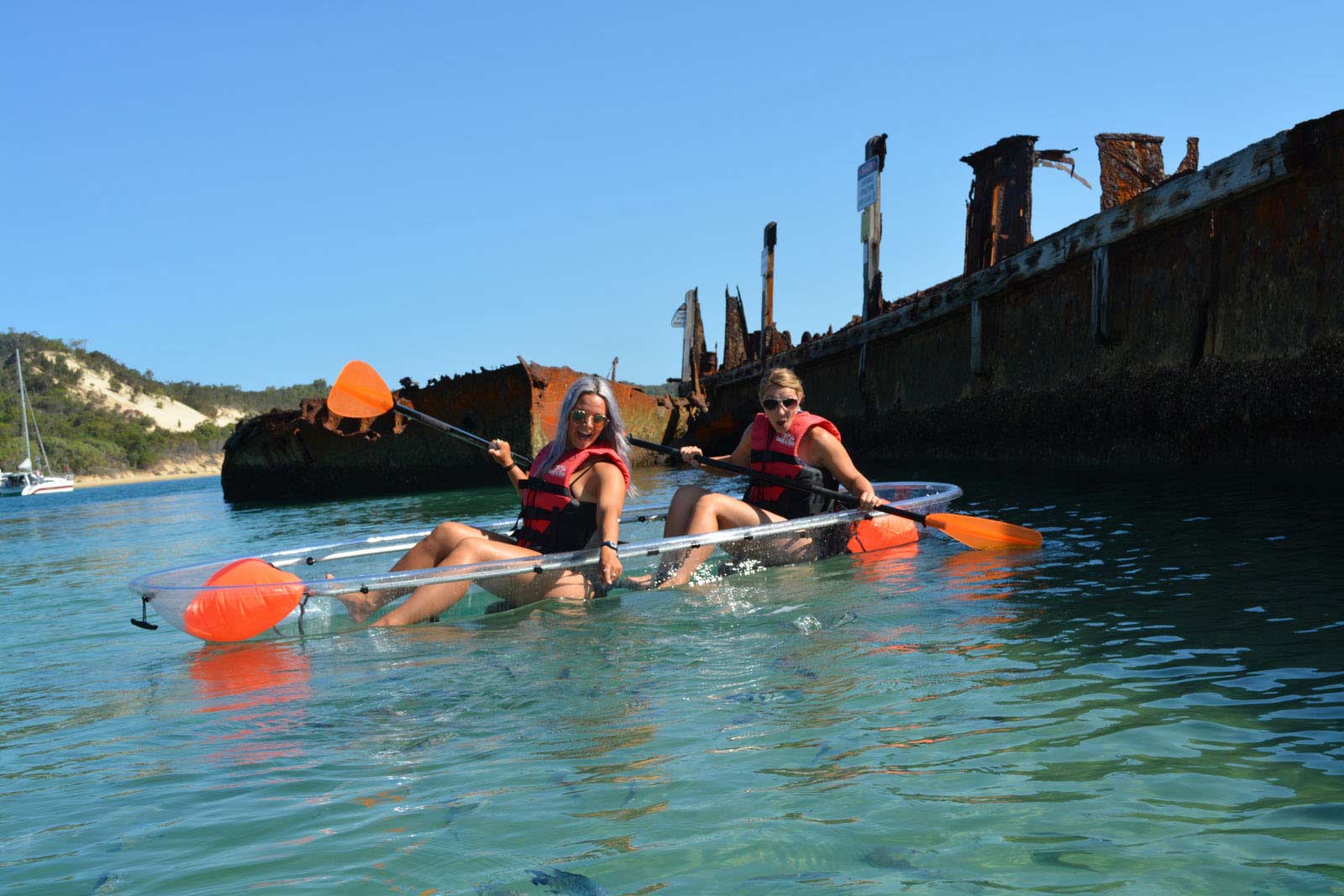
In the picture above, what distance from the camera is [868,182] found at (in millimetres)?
17953

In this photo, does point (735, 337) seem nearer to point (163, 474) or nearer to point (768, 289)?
point (768, 289)

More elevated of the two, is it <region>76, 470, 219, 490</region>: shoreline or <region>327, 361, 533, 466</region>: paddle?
<region>327, 361, 533, 466</region>: paddle

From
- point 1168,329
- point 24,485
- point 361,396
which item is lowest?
point 24,485

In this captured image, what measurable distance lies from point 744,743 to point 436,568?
2822mm

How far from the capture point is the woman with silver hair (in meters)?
5.96

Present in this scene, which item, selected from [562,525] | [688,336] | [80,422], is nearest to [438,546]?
[562,525]

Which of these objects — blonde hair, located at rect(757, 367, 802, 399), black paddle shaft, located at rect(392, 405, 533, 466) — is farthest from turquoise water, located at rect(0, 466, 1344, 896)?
black paddle shaft, located at rect(392, 405, 533, 466)

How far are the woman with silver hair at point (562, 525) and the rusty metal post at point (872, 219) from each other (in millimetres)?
11704

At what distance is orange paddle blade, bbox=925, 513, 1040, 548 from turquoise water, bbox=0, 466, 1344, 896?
0.68 metres

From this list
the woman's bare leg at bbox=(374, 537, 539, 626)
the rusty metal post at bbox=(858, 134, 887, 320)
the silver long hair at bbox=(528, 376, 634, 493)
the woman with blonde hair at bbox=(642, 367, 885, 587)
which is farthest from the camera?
the rusty metal post at bbox=(858, 134, 887, 320)

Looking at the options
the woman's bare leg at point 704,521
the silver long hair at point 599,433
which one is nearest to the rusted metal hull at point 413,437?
the woman's bare leg at point 704,521

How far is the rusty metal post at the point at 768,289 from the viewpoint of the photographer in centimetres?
2386

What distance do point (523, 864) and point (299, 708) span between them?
6.75 feet

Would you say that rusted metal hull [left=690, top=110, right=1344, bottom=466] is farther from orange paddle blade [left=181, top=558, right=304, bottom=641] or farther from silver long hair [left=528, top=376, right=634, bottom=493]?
orange paddle blade [left=181, top=558, right=304, bottom=641]
